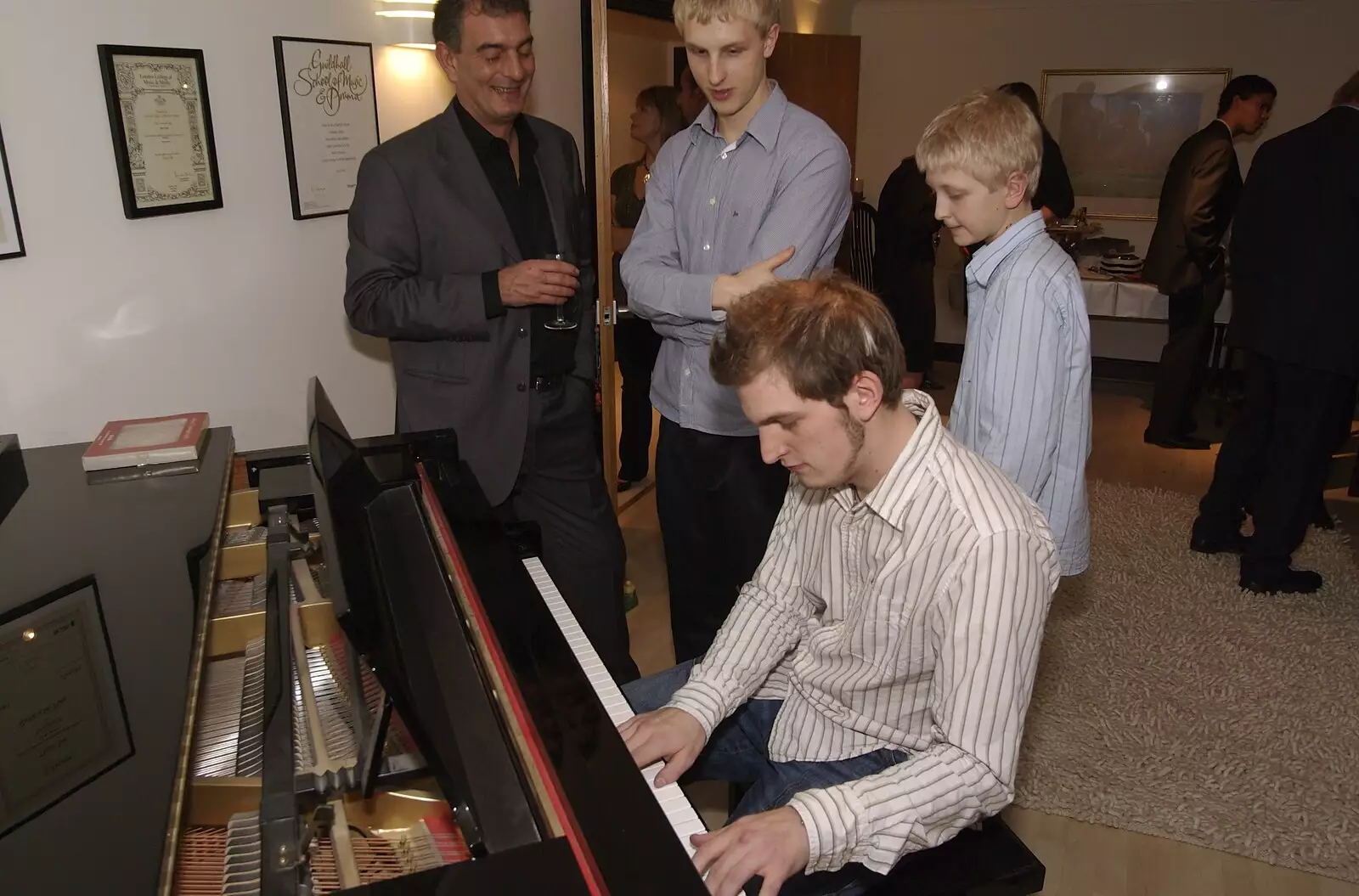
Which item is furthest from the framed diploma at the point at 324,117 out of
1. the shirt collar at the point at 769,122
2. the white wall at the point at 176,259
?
the shirt collar at the point at 769,122

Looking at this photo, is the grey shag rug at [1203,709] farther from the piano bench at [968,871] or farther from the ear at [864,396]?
the ear at [864,396]

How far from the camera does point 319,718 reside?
4.74 feet

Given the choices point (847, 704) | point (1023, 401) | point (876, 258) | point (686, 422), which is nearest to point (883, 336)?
point (847, 704)

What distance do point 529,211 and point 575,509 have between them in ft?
2.51

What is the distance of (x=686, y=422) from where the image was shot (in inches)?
90.3

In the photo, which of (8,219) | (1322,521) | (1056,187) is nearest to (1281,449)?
(1322,521)

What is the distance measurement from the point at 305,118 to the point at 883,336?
5.83 feet

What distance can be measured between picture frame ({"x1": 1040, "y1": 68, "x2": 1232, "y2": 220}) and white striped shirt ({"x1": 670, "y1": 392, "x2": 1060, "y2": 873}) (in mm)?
6043

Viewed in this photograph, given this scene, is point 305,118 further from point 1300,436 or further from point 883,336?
point 1300,436

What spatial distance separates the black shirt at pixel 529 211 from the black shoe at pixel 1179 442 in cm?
364

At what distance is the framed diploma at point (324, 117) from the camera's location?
2393 millimetres

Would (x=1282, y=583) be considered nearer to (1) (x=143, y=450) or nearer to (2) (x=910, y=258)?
(2) (x=910, y=258)

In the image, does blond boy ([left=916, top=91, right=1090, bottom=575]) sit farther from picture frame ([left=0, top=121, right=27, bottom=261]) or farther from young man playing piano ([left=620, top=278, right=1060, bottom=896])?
picture frame ([left=0, top=121, right=27, bottom=261])

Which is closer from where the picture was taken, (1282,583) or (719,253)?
(719,253)
